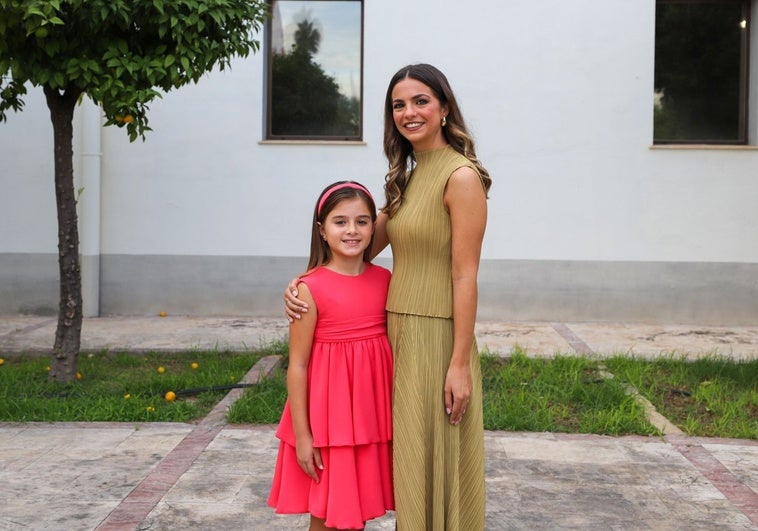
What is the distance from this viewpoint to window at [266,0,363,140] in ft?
30.6

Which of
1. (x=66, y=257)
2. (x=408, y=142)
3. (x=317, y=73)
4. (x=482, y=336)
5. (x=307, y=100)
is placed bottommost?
(x=482, y=336)

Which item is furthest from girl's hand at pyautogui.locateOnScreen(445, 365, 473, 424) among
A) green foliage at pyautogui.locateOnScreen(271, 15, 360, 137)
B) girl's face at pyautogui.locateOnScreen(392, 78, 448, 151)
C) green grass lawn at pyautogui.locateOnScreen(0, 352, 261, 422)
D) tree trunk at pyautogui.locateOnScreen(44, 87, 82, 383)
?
green foliage at pyautogui.locateOnScreen(271, 15, 360, 137)

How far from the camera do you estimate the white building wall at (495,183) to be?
890cm

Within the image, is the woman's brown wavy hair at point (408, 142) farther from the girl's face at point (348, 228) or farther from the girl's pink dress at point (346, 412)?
the girl's pink dress at point (346, 412)

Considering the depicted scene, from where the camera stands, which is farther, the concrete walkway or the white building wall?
the white building wall

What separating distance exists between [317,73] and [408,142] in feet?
22.3

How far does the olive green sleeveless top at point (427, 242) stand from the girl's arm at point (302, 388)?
0.94 ft

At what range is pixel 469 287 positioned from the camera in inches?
101

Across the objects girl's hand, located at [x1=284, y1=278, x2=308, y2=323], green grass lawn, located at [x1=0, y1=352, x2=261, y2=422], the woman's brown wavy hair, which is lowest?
green grass lawn, located at [x1=0, y1=352, x2=261, y2=422]

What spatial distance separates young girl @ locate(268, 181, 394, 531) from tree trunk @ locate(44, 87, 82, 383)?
3606mm

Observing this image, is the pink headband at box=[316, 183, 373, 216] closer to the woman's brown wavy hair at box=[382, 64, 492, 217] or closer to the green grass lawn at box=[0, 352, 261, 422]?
the woman's brown wavy hair at box=[382, 64, 492, 217]

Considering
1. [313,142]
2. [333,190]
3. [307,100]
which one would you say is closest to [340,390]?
[333,190]

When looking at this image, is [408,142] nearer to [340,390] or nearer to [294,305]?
[294,305]

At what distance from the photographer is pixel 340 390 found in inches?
104
